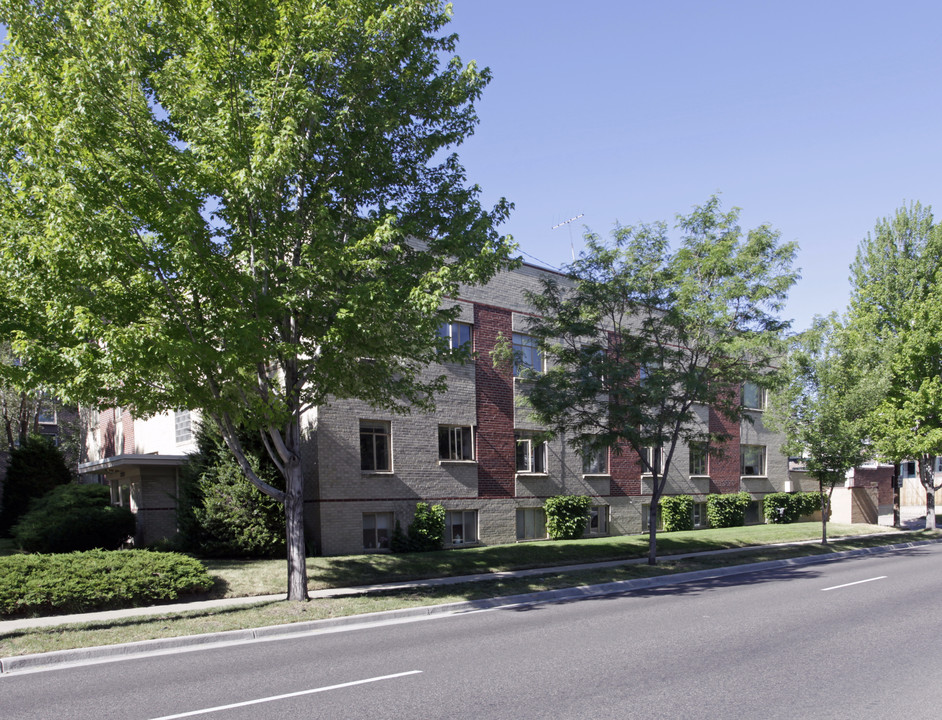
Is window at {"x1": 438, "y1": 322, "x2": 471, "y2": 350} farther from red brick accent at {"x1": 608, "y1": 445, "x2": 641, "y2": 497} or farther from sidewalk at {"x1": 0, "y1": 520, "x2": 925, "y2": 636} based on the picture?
sidewalk at {"x1": 0, "y1": 520, "x2": 925, "y2": 636}

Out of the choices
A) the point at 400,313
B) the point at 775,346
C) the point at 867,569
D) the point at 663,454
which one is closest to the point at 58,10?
the point at 400,313

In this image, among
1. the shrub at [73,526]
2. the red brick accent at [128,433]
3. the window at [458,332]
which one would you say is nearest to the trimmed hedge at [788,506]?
the window at [458,332]

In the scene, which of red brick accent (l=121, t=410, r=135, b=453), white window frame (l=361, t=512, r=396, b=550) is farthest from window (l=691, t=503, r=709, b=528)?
red brick accent (l=121, t=410, r=135, b=453)

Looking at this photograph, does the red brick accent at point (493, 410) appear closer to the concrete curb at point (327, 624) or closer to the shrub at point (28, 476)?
the concrete curb at point (327, 624)

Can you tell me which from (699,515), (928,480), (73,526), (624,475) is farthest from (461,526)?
(928,480)

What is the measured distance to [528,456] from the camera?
28.1m

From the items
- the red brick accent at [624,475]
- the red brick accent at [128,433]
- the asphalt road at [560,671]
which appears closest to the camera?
the asphalt road at [560,671]

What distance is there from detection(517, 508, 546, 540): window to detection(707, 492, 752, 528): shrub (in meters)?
Answer: 11.1

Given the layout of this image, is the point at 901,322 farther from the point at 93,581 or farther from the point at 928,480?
the point at 93,581

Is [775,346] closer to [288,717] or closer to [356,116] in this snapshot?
[356,116]

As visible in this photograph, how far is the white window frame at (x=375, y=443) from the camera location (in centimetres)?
2336

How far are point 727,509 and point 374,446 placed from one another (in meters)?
19.9

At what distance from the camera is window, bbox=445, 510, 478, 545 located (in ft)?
82.6

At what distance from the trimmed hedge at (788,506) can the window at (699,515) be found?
185 inches
